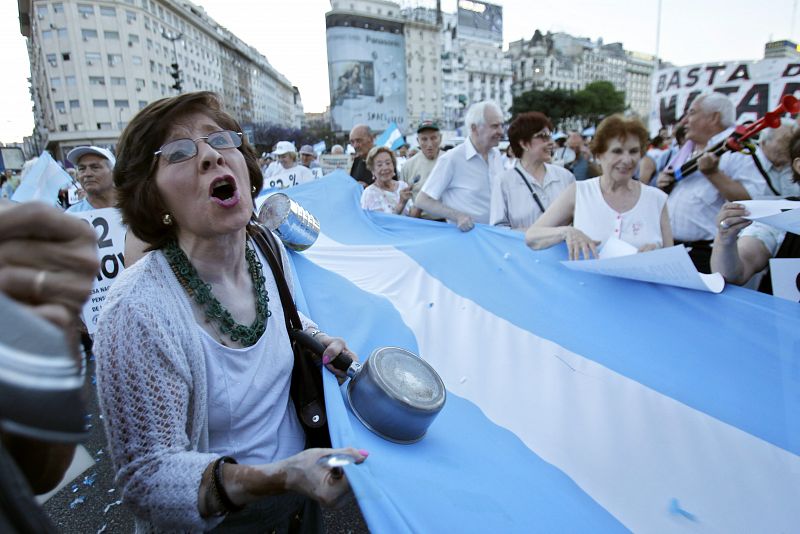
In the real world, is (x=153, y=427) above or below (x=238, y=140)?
below

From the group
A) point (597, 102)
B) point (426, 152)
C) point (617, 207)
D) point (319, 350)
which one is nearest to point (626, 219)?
point (617, 207)

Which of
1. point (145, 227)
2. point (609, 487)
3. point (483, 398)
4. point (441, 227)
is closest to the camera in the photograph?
point (609, 487)

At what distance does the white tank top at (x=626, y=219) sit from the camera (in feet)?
8.45

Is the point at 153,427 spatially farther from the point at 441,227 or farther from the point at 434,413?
the point at 441,227

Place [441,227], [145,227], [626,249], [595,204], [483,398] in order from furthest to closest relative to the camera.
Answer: [441,227] < [595,204] < [626,249] < [483,398] < [145,227]

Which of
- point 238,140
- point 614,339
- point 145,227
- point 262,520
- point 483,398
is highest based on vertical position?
point 238,140

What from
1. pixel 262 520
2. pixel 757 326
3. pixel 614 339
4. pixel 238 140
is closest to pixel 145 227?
pixel 238 140

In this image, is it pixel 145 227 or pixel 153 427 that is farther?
pixel 145 227

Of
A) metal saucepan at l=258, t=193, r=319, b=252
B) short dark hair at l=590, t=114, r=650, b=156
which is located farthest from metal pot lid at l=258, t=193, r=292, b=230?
Result: short dark hair at l=590, t=114, r=650, b=156

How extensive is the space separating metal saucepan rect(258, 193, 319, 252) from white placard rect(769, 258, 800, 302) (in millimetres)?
2322

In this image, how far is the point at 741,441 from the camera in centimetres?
137

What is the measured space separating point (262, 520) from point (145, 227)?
95 centimetres

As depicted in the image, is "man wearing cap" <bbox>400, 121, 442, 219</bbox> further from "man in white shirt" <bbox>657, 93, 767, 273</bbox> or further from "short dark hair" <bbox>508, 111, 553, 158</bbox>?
"man in white shirt" <bbox>657, 93, 767, 273</bbox>

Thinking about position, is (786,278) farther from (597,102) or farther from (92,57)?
(597,102)
